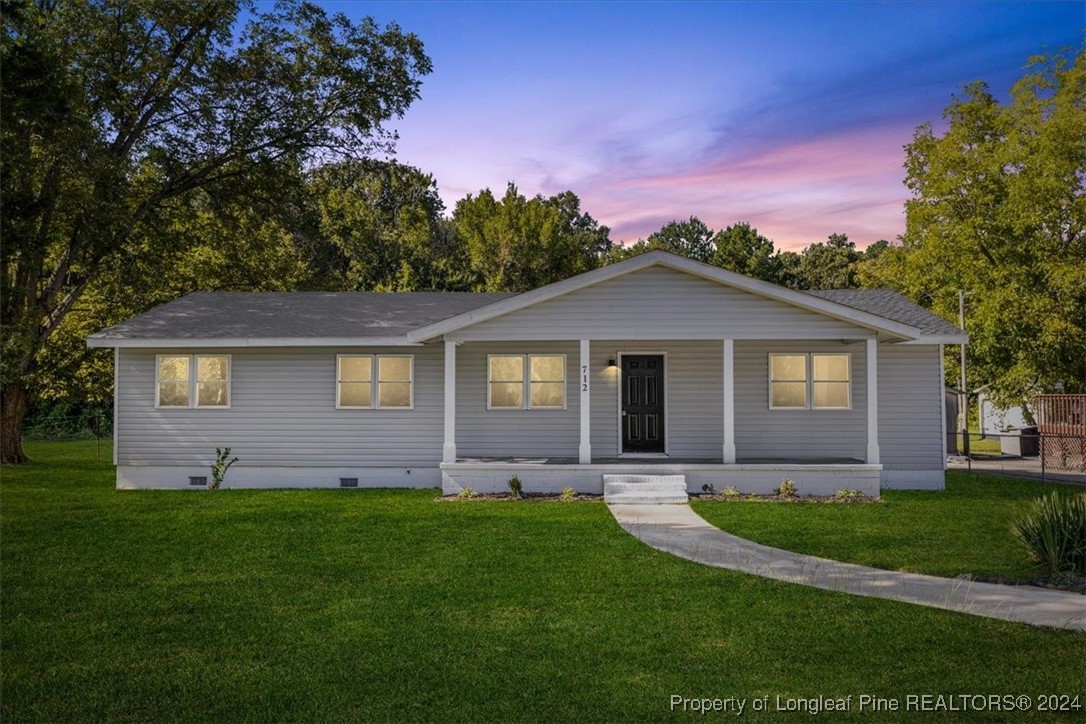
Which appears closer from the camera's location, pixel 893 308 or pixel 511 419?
pixel 511 419

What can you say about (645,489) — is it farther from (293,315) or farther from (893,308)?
(293,315)

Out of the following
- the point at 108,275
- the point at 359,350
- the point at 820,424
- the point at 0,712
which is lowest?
the point at 0,712

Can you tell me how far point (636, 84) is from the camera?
15.8m

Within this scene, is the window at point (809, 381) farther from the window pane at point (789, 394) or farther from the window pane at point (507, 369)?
the window pane at point (507, 369)

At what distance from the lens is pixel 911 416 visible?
54.6 feet

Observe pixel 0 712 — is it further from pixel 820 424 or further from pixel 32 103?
pixel 820 424

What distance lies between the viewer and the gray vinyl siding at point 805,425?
55.3 feet

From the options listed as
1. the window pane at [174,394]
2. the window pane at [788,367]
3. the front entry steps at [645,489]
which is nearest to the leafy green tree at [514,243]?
the window pane at [174,394]

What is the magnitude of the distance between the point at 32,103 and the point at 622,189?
1741 cm

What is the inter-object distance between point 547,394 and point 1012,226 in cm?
2132

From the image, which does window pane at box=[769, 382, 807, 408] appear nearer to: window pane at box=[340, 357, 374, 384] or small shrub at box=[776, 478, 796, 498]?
small shrub at box=[776, 478, 796, 498]

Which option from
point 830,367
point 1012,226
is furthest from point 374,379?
point 1012,226

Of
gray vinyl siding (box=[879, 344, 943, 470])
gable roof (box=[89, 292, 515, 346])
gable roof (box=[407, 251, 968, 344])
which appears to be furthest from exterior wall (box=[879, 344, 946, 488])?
gable roof (box=[89, 292, 515, 346])

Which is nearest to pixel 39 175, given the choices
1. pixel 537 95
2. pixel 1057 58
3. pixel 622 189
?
pixel 537 95
